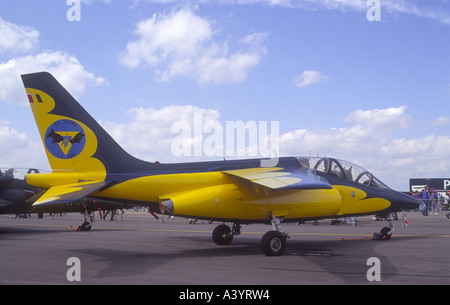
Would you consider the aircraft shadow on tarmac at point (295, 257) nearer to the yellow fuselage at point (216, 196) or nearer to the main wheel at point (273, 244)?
the main wheel at point (273, 244)

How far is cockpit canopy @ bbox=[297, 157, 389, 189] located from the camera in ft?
45.8

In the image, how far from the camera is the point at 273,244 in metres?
11.9

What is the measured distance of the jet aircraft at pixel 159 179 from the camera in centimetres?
1171

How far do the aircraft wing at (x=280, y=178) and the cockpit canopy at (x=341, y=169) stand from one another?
381 mm

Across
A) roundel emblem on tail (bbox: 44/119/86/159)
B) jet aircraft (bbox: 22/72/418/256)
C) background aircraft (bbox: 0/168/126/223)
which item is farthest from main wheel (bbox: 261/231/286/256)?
background aircraft (bbox: 0/168/126/223)

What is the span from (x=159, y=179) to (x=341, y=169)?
243 inches

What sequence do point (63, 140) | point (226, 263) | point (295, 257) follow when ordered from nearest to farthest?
point (226, 263) < point (295, 257) < point (63, 140)

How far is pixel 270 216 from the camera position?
12.6 metres

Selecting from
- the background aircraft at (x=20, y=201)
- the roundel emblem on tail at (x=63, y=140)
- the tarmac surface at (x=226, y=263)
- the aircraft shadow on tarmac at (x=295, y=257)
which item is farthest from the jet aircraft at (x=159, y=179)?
the background aircraft at (x=20, y=201)

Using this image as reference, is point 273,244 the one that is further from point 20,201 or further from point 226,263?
point 20,201

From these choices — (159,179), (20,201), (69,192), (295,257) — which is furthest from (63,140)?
(20,201)

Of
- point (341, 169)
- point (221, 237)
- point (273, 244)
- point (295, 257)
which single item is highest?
point (341, 169)
